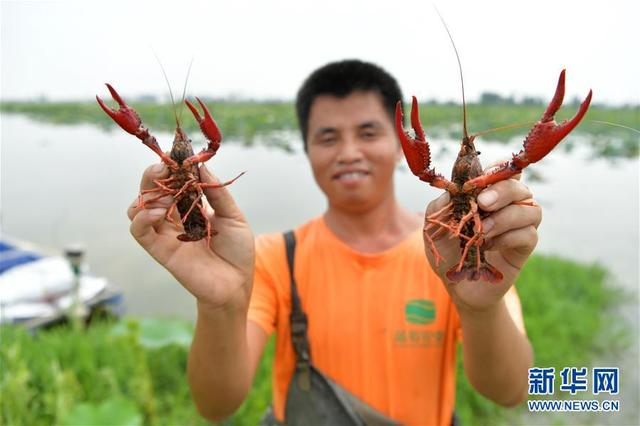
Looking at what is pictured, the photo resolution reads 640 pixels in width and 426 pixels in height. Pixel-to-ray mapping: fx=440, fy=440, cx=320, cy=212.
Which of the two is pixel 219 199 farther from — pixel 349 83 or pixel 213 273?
pixel 349 83

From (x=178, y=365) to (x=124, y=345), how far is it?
54 centimetres

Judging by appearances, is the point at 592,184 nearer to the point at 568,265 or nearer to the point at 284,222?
the point at 568,265

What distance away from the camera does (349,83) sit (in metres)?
2.38

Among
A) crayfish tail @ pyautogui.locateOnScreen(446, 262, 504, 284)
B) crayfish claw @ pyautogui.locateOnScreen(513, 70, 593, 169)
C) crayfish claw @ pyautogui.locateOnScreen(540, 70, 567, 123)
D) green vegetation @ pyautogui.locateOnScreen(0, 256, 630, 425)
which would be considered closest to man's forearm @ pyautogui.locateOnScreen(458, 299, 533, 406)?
crayfish tail @ pyautogui.locateOnScreen(446, 262, 504, 284)

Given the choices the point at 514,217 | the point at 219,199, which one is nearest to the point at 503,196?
the point at 514,217

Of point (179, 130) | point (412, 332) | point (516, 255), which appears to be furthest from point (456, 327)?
point (179, 130)

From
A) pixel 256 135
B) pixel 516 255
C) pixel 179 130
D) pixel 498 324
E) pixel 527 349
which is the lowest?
pixel 527 349

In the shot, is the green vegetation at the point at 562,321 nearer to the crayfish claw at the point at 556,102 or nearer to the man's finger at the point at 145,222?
the crayfish claw at the point at 556,102

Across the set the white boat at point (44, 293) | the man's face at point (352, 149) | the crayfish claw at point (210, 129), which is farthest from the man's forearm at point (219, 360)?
the white boat at point (44, 293)

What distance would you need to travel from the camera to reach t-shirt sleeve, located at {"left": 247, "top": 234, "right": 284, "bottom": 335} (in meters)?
2.14

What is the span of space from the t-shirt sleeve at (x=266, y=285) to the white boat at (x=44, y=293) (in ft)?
13.1

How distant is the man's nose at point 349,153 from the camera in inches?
87.7

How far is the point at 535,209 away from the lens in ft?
4.44

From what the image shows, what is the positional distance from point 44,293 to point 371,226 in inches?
206
